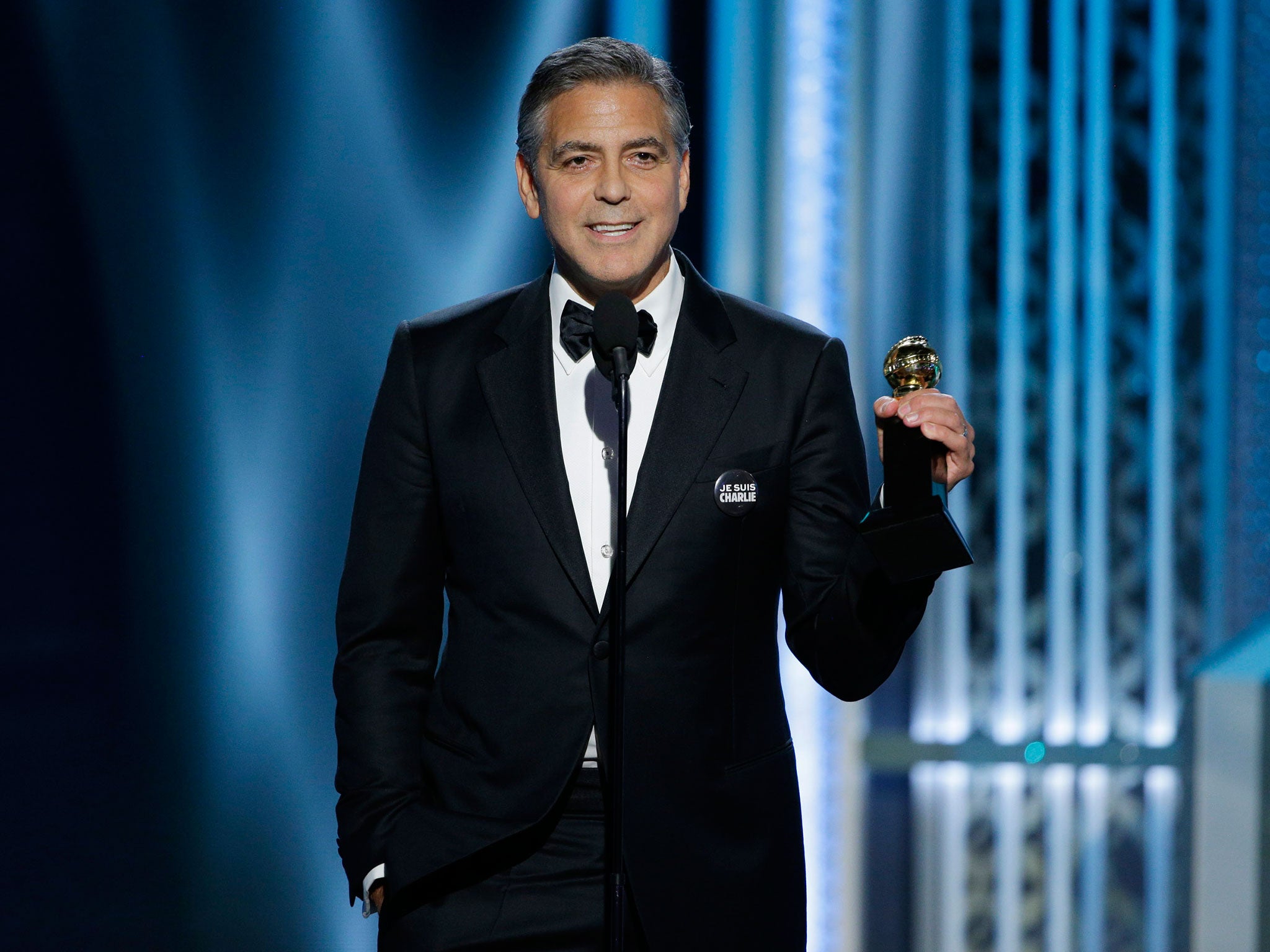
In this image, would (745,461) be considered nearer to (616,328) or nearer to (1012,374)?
(616,328)

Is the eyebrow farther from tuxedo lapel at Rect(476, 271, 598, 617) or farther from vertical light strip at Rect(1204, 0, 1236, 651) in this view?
vertical light strip at Rect(1204, 0, 1236, 651)

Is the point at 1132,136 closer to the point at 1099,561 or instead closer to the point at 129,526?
the point at 1099,561

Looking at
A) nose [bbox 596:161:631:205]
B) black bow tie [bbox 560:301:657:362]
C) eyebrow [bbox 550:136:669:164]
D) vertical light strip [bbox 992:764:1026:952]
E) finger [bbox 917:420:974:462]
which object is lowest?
vertical light strip [bbox 992:764:1026:952]

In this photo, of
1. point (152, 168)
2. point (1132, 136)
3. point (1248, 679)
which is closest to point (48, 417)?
point (152, 168)

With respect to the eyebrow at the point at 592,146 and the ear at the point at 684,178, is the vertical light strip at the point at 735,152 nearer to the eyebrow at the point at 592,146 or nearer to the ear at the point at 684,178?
the ear at the point at 684,178

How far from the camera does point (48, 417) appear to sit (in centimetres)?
217

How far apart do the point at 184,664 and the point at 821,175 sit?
3481 mm

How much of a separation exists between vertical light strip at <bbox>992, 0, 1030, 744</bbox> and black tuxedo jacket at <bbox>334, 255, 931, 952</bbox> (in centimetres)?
390

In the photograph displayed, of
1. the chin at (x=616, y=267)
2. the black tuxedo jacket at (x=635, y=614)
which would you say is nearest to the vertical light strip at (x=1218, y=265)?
the black tuxedo jacket at (x=635, y=614)

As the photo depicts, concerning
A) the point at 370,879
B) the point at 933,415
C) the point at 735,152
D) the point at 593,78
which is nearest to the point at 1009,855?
the point at 735,152

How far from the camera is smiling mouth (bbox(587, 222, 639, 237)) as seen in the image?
1.55 metres

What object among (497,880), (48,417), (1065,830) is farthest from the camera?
(1065,830)

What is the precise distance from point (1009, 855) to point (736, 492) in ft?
9.69

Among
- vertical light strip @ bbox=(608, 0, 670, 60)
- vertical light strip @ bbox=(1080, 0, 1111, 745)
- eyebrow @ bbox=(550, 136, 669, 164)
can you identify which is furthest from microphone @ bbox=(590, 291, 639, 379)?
vertical light strip @ bbox=(1080, 0, 1111, 745)
